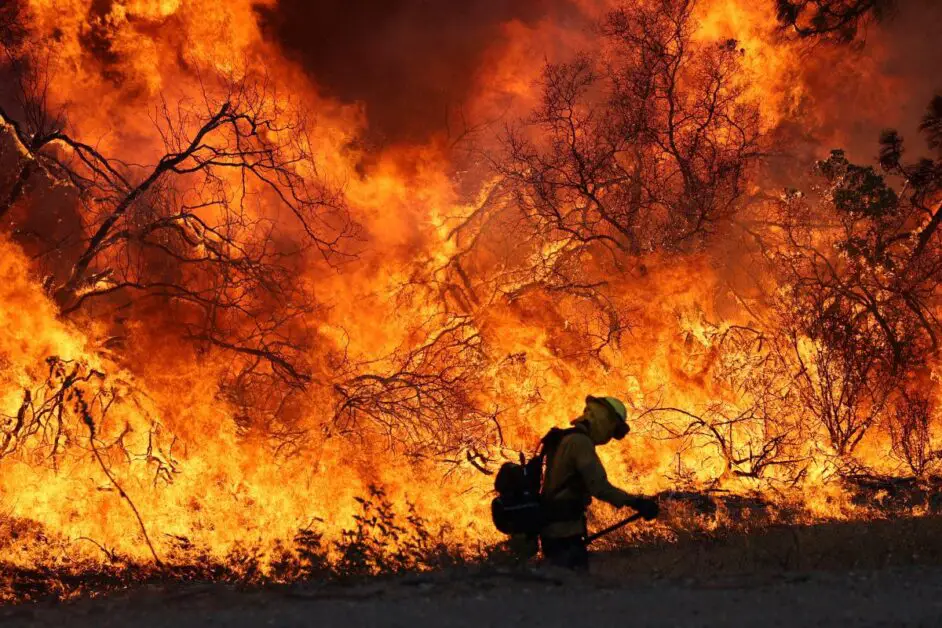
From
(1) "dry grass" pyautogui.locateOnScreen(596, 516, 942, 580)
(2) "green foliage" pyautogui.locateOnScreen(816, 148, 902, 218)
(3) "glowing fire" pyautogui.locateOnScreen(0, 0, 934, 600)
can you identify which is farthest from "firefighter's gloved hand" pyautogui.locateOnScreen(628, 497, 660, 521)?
(2) "green foliage" pyautogui.locateOnScreen(816, 148, 902, 218)

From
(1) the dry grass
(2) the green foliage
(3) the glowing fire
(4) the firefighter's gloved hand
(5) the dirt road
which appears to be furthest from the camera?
(2) the green foliage

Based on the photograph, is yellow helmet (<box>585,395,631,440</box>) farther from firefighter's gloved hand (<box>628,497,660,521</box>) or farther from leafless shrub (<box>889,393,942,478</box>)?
leafless shrub (<box>889,393,942,478</box>)

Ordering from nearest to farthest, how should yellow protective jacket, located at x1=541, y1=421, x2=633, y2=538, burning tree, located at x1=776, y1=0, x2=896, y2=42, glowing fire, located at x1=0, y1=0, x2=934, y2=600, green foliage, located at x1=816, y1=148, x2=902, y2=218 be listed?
1. yellow protective jacket, located at x1=541, y1=421, x2=633, y2=538
2. glowing fire, located at x1=0, y1=0, x2=934, y2=600
3. green foliage, located at x1=816, y1=148, x2=902, y2=218
4. burning tree, located at x1=776, y1=0, x2=896, y2=42

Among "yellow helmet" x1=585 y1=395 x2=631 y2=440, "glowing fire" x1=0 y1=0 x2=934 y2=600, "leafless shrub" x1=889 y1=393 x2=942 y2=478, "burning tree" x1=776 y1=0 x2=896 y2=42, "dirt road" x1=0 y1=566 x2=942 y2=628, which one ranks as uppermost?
"burning tree" x1=776 y1=0 x2=896 y2=42

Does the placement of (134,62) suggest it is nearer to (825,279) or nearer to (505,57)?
(505,57)

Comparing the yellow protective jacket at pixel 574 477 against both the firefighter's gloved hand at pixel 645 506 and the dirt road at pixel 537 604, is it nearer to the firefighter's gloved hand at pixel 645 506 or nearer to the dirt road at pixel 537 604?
the firefighter's gloved hand at pixel 645 506

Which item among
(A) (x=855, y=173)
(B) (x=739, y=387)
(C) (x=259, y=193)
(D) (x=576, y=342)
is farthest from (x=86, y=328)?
(A) (x=855, y=173)

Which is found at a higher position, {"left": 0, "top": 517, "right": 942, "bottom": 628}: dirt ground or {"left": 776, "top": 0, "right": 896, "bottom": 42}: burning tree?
{"left": 776, "top": 0, "right": 896, "bottom": 42}: burning tree

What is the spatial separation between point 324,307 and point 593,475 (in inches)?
309

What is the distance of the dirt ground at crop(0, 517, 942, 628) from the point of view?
5.88 m

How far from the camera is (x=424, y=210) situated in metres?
16.5

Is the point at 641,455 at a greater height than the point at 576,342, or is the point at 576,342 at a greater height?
the point at 576,342

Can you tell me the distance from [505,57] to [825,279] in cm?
684

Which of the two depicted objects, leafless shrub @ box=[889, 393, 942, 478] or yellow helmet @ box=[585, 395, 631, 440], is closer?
yellow helmet @ box=[585, 395, 631, 440]
